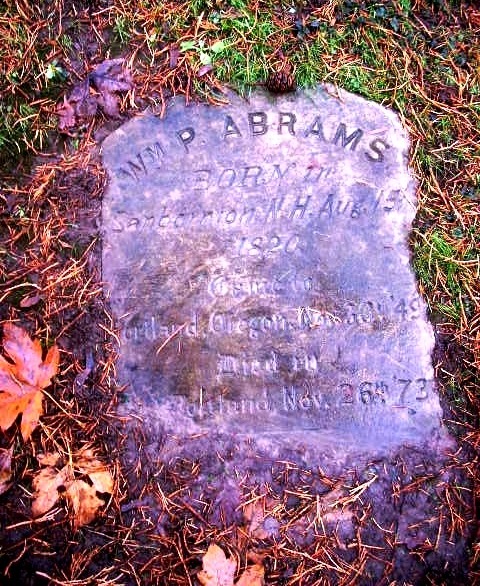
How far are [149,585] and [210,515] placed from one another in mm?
317

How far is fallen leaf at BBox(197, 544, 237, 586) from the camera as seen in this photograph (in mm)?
1812

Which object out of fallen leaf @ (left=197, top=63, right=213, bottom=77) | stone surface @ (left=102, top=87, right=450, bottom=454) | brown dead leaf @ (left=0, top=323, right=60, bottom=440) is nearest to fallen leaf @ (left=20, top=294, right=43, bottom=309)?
brown dead leaf @ (left=0, top=323, right=60, bottom=440)

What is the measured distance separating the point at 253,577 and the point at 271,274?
1.09 meters

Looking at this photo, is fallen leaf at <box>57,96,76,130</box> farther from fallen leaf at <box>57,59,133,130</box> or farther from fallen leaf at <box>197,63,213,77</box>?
fallen leaf at <box>197,63,213,77</box>

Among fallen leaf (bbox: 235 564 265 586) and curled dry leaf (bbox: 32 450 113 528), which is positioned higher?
curled dry leaf (bbox: 32 450 113 528)

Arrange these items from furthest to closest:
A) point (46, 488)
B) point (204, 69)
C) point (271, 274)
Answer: point (204, 69)
point (271, 274)
point (46, 488)

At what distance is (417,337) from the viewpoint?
6.63ft

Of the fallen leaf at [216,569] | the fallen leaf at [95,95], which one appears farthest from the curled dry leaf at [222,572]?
the fallen leaf at [95,95]

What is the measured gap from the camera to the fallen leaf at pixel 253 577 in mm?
1817

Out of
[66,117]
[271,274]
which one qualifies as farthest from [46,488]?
[66,117]

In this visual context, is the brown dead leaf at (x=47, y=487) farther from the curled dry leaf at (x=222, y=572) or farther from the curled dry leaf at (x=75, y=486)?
the curled dry leaf at (x=222, y=572)

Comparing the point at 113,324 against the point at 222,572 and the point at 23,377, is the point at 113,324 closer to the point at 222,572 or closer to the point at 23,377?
the point at 23,377

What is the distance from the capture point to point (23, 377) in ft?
6.30

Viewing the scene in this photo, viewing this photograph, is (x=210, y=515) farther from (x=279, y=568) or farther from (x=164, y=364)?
(x=164, y=364)
